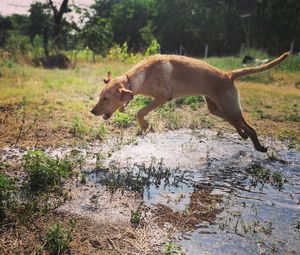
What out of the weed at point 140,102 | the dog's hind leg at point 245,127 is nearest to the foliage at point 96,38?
the weed at point 140,102

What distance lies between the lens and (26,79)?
13883 mm

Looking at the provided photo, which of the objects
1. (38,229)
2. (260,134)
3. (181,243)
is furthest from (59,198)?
(260,134)

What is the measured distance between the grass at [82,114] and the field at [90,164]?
23mm

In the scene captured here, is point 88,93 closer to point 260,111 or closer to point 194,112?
point 194,112

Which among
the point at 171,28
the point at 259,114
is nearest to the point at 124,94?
the point at 259,114

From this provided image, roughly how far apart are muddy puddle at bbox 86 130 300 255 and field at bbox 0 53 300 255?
0.04 metres

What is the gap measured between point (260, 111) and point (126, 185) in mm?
6601

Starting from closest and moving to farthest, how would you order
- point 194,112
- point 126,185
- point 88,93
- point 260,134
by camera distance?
point 126,185, point 260,134, point 194,112, point 88,93

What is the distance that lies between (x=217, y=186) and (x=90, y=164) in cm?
194

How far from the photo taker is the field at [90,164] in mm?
3707

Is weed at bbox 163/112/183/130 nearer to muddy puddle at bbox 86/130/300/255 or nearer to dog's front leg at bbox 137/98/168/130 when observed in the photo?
muddy puddle at bbox 86/130/300/255

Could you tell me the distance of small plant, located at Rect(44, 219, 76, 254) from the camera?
337 centimetres

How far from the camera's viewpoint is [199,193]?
5.11 meters

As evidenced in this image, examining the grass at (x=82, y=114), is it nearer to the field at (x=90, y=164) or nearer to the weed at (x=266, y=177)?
the field at (x=90, y=164)
